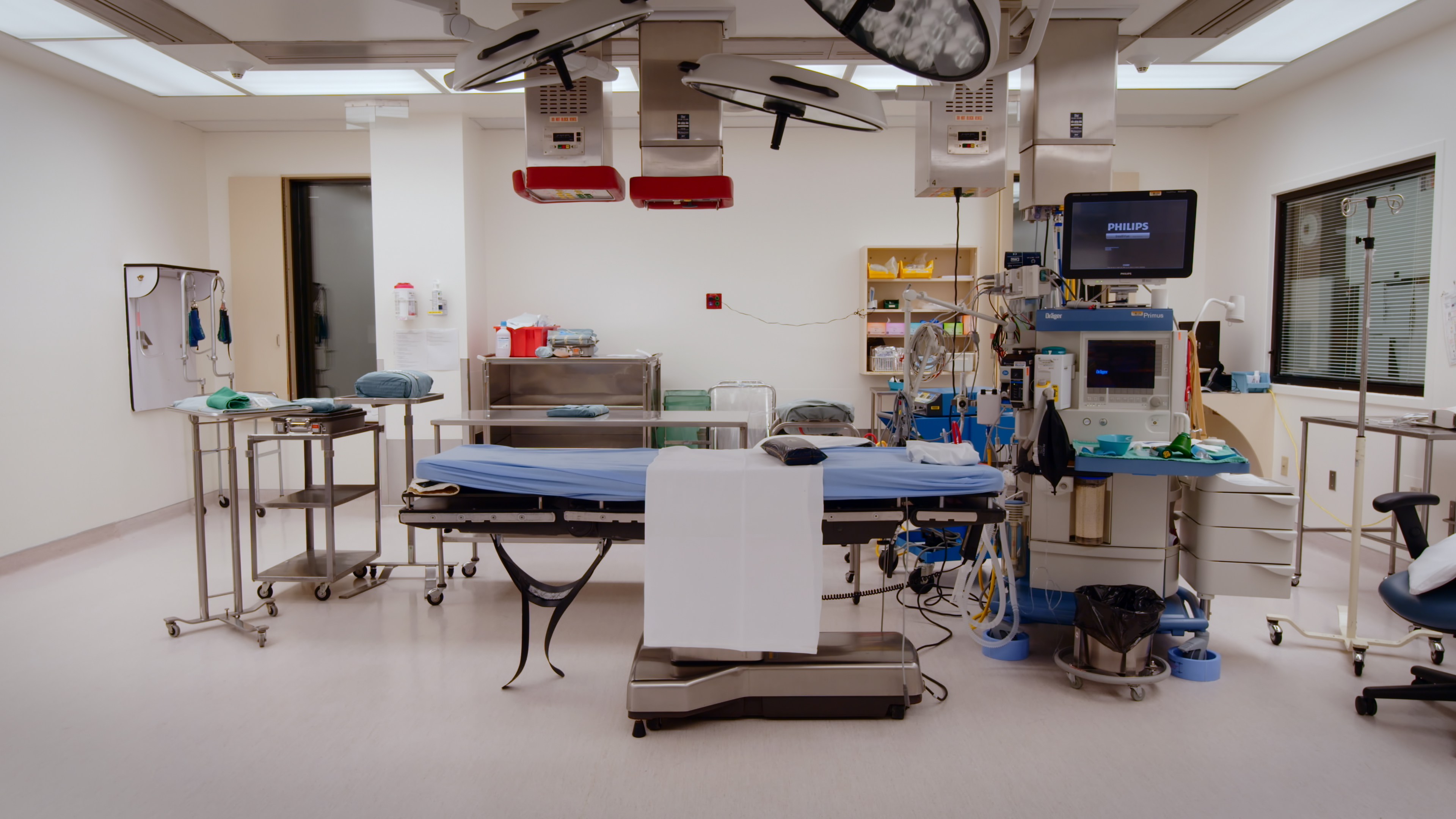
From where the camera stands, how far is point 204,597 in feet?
11.3

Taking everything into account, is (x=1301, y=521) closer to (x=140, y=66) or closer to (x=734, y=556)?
(x=734, y=556)

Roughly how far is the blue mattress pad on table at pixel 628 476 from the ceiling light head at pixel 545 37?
1.26 m

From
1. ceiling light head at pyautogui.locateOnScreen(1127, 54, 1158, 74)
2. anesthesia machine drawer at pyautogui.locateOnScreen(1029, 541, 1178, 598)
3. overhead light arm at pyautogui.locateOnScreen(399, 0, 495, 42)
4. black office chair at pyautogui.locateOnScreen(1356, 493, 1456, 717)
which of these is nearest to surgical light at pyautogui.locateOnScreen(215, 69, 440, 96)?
overhead light arm at pyautogui.locateOnScreen(399, 0, 495, 42)

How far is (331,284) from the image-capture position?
253 inches

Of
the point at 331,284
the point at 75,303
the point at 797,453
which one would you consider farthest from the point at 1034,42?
the point at 331,284

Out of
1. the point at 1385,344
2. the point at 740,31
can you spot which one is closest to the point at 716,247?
the point at 740,31

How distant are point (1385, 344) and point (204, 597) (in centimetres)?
671

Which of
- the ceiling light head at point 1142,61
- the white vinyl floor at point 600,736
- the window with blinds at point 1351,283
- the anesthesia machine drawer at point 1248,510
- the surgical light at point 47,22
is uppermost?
the surgical light at point 47,22

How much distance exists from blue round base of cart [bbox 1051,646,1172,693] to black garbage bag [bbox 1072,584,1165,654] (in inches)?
4.0

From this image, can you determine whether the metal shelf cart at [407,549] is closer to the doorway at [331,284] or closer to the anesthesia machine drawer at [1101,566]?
the doorway at [331,284]

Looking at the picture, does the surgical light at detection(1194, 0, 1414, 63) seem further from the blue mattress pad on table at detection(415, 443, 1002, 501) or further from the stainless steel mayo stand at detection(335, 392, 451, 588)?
the stainless steel mayo stand at detection(335, 392, 451, 588)

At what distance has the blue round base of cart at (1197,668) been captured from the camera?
296 cm

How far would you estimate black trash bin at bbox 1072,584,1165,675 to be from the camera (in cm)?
275

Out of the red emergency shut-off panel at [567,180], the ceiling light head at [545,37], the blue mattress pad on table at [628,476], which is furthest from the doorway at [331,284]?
the ceiling light head at [545,37]
